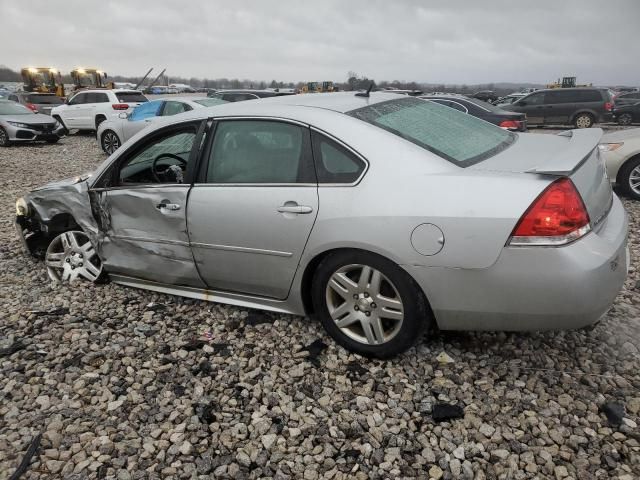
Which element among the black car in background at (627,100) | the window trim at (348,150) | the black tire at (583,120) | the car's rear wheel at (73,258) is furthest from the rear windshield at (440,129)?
the black car in background at (627,100)

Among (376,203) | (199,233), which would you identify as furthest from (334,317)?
(199,233)

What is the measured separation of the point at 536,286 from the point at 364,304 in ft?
2.98

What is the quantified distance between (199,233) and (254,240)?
443mm

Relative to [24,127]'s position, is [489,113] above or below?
above

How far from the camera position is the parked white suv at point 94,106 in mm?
16016

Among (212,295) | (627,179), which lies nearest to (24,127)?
(212,295)

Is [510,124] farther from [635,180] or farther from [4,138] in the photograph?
[4,138]

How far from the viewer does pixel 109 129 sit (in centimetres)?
1155

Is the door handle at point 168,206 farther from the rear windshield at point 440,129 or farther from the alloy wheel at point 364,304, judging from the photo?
the rear windshield at point 440,129

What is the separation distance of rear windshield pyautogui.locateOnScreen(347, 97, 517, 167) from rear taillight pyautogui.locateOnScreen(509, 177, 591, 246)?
18.2 inches

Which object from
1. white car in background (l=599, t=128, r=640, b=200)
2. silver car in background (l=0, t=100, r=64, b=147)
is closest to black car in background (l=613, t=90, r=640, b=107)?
white car in background (l=599, t=128, r=640, b=200)

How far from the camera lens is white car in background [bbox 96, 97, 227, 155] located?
11.3 metres

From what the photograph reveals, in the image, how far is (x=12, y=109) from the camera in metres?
14.9

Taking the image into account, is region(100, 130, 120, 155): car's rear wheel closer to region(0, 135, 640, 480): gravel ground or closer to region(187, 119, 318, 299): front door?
region(0, 135, 640, 480): gravel ground
